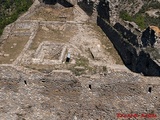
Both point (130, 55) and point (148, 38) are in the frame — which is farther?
point (130, 55)

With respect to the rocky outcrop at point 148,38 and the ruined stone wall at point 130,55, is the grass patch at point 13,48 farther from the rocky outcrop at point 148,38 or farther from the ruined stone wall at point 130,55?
the rocky outcrop at point 148,38

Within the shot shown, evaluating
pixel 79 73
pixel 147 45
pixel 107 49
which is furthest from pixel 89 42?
pixel 79 73

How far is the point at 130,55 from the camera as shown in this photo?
1978 centimetres

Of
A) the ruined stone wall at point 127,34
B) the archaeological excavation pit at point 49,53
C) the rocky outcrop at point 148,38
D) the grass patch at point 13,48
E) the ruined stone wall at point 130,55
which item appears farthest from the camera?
the grass patch at point 13,48

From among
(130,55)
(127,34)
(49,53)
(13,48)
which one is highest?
(127,34)

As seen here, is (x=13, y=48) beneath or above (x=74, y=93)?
beneath

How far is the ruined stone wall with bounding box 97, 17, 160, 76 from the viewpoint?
16.5 meters

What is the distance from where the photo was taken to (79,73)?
1478 centimetres

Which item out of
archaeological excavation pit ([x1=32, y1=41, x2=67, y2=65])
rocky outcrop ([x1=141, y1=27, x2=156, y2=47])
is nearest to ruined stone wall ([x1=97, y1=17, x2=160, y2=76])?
rocky outcrop ([x1=141, y1=27, x2=156, y2=47])

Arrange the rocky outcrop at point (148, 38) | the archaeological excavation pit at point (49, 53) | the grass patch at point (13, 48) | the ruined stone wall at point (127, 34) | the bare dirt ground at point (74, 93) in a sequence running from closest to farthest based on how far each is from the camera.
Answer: the bare dirt ground at point (74, 93) < the rocky outcrop at point (148, 38) < the archaeological excavation pit at point (49, 53) < the ruined stone wall at point (127, 34) < the grass patch at point (13, 48)

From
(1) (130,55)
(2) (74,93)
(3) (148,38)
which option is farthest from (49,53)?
(3) (148,38)

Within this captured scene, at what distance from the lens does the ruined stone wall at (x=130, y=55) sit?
16453 millimetres

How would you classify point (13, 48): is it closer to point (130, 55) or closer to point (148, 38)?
point (130, 55)

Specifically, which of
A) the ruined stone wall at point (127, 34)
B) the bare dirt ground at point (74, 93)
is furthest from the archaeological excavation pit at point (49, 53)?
the ruined stone wall at point (127, 34)
